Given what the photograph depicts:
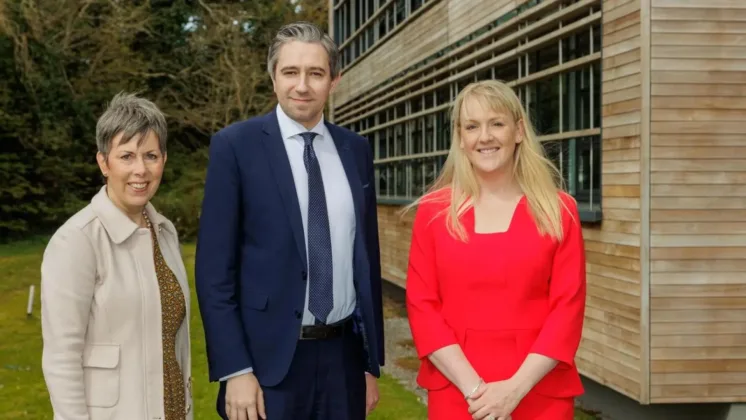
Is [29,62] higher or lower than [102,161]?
higher

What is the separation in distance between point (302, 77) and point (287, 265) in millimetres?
714

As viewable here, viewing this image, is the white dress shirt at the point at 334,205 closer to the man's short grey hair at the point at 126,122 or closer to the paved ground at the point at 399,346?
the man's short grey hair at the point at 126,122

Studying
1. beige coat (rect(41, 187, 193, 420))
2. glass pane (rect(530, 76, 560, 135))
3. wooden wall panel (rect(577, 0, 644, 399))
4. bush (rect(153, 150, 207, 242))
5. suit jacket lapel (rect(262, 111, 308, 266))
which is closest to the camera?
beige coat (rect(41, 187, 193, 420))

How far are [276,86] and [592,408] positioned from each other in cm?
622

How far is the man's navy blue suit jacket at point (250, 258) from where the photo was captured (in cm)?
324

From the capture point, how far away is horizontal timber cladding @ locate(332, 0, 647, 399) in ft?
23.3

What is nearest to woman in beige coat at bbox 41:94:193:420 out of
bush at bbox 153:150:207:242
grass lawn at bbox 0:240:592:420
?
grass lawn at bbox 0:240:592:420

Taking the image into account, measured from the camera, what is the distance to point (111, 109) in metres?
3.15

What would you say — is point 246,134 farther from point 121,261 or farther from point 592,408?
point 592,408

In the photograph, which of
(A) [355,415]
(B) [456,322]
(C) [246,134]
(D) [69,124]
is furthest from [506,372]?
(D) [69,124]

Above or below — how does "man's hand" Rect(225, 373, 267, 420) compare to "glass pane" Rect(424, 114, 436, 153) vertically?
below

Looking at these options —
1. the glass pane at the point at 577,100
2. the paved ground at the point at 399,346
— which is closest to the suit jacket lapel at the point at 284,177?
the glass pane at the point at 577,100

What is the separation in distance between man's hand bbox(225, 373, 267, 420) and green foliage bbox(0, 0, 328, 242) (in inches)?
1058

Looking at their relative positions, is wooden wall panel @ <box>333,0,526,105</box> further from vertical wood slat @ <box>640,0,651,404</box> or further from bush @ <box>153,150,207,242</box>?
bush @ <box>153,150,207,242</box>
